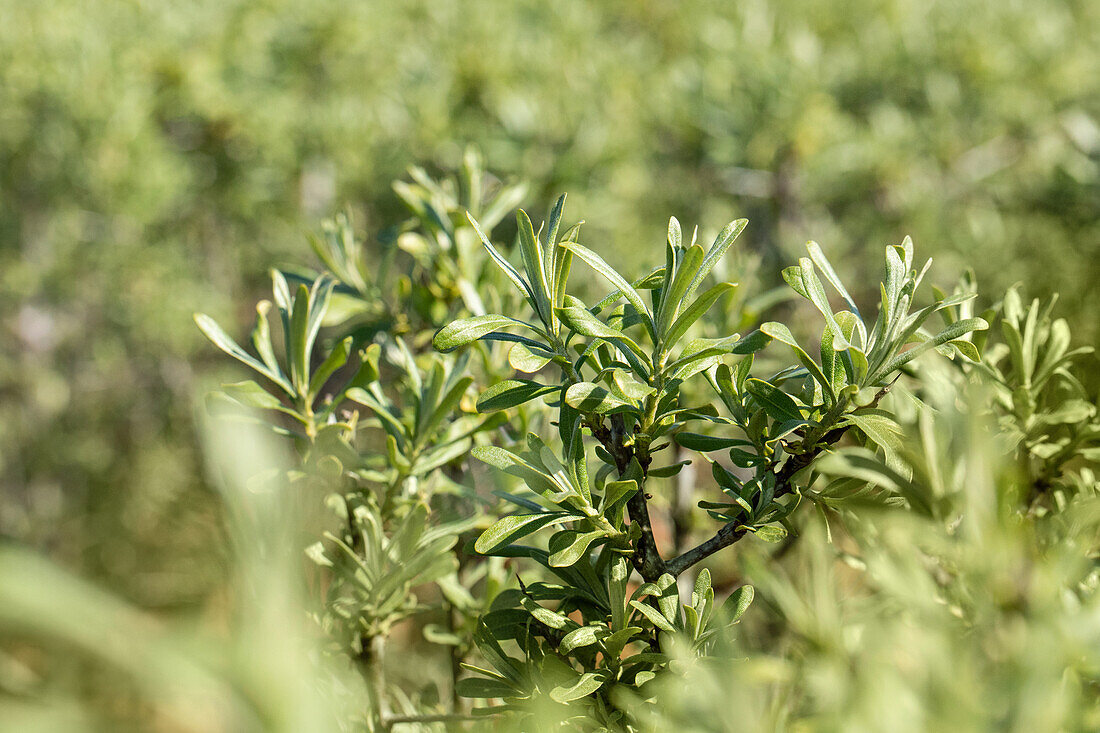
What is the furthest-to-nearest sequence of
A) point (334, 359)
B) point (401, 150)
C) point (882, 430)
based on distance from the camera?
point (401, 150) < point (334, 359) < point (882, 430)

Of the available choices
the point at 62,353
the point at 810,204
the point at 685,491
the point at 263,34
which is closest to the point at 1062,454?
the point at 685,491

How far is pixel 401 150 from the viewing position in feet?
4.84

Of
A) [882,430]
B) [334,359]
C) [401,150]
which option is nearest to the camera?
[882,430]

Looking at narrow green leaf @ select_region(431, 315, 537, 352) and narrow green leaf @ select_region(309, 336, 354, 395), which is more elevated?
narrow green leaf @ select_region(431, 315, 537, 352)

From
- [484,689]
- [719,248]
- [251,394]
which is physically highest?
[719,248]

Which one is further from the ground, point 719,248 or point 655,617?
point 719,248

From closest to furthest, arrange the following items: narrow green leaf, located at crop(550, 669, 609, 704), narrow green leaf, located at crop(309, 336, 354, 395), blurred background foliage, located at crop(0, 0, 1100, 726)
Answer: narrow green leaf, located at crop(550, 669, 609, 704)
narrow green leaf, located at crop(309, 336, 354, 395)
blurred background foliage, located at crop(0, 0, 1100, 726)

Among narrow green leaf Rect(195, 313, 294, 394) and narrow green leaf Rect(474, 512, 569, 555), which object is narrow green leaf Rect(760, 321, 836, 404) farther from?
narrow green leaf Rect(195, 313, 294, 394)

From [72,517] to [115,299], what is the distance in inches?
31.4

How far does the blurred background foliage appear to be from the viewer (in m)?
1.43

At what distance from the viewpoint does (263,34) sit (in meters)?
2.08

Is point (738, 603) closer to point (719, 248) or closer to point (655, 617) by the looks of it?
point (655, 617)

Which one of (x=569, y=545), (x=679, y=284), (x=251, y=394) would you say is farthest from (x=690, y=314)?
(x=251, y=394)

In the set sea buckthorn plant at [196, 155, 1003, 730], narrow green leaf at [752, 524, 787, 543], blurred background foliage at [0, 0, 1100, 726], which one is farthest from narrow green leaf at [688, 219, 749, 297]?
blurred background foliage at [0, 0, 1100, 726]
